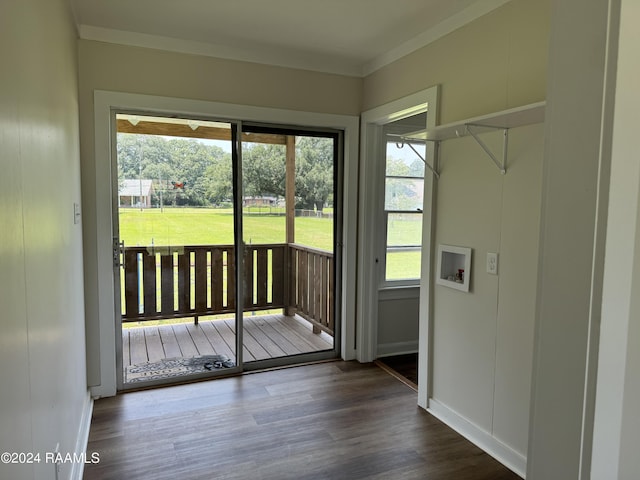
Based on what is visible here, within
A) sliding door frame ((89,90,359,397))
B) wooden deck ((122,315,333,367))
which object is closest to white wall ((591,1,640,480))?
sliding door frame ((89,90,359,397))

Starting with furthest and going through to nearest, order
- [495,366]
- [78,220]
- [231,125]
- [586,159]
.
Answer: [231,125] < [78,220] < [495,366] < [586,159]

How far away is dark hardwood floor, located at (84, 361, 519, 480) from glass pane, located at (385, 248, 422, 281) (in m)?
1.09

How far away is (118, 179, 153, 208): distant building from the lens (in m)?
3.15

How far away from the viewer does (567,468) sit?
1.04 m

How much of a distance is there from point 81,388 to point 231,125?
2.11m

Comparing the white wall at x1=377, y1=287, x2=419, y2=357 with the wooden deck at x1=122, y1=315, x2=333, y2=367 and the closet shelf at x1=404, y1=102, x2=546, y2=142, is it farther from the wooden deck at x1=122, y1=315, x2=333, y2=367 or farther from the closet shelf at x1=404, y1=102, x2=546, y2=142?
the closet shelf at x1=404, y1=102, x2=546, y2=142

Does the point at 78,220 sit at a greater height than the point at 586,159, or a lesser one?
lesser

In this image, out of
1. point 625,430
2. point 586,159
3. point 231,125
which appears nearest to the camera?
point 586,159

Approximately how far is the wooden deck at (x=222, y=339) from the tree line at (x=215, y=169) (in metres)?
1.03

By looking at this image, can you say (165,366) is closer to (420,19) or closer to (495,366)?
(495,366)

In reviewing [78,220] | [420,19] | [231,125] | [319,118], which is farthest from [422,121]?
[78,220]

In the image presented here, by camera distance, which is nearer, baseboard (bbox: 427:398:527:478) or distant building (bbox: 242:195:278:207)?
baseboard (bbox: 427:398:527:478)

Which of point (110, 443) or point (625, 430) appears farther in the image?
point (110, 443)

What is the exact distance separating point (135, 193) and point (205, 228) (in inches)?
22.6
